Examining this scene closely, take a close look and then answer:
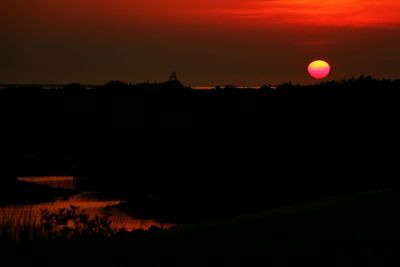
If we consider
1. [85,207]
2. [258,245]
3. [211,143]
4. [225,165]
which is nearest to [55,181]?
[85,207]

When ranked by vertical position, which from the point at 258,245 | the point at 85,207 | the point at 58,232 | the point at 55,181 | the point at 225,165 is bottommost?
the point at 258,245

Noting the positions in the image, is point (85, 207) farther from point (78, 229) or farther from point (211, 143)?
point (211, 143)

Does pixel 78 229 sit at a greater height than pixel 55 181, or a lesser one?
lesser

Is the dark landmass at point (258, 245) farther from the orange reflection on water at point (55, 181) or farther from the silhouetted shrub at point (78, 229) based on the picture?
the orange reflection on water at point (55, 181)

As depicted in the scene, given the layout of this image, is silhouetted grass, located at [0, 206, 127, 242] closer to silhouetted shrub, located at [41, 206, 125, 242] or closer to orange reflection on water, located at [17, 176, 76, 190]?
silhouetted shrub, located at [41, 206, 125, 242]

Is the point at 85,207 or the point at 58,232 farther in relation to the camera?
the point at 85,207

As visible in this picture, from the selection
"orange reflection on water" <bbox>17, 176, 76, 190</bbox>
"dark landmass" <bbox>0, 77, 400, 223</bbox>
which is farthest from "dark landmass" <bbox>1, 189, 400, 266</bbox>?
"orange reflection on water" <bbox>17, 176, 76, 190</bbox>

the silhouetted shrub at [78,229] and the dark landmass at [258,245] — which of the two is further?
the silhouetted shrub at [78,229]

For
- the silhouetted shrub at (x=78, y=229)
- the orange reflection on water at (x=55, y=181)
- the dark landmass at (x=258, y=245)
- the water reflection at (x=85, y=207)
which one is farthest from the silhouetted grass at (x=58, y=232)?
the orange reflection on water at (x=55, y=181)

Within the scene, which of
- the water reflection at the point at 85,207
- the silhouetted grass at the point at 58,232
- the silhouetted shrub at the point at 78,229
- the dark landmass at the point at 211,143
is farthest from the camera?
the dark landmass at the point at 211,143

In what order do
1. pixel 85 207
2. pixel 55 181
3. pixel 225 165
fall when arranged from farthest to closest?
pixel 225 165 → pixel 55 181 → pixel 85 207

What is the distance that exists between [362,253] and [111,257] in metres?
3.11

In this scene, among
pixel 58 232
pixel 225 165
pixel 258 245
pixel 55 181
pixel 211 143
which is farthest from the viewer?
pixel 211 143

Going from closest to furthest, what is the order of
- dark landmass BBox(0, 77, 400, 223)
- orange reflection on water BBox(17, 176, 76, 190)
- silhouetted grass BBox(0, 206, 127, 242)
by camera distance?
silhouetted grass BBox(0, 206, 127, 242) → dark landmass BBox(0, 77, 400, 223) → orange reflection on water BBox(17, 176, 76, 190)
